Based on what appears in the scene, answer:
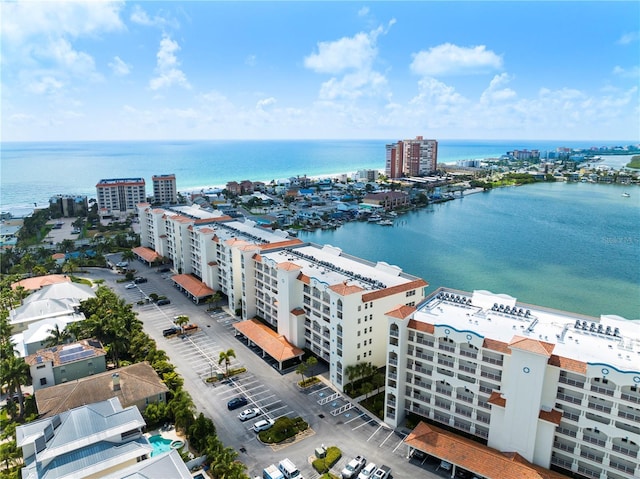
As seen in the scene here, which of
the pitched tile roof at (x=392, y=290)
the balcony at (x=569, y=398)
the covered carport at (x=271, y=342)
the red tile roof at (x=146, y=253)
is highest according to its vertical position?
the pitched tile roof at (x=392, y=290)

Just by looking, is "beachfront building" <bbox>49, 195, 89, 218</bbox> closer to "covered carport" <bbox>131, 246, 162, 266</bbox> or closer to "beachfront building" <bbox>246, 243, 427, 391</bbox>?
"covered carport" <bbox>131, 246, 162, 266</bbox>

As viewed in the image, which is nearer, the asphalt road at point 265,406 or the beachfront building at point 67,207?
the asphalt road at point 265,406

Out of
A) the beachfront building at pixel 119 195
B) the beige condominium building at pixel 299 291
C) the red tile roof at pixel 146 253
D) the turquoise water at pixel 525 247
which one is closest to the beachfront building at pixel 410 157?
the turquoise water at pixel 525 247

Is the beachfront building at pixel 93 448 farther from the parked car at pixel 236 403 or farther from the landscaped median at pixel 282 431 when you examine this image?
the parked car at pixel 236 403

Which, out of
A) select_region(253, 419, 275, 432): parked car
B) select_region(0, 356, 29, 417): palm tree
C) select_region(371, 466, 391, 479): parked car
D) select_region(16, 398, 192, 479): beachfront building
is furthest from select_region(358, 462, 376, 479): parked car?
select_region(0, 356, 29, 417): palm tree

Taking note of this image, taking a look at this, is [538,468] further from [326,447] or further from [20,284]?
[20,284]

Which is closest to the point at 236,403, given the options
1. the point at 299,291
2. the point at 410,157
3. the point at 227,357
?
the point at 227,357
